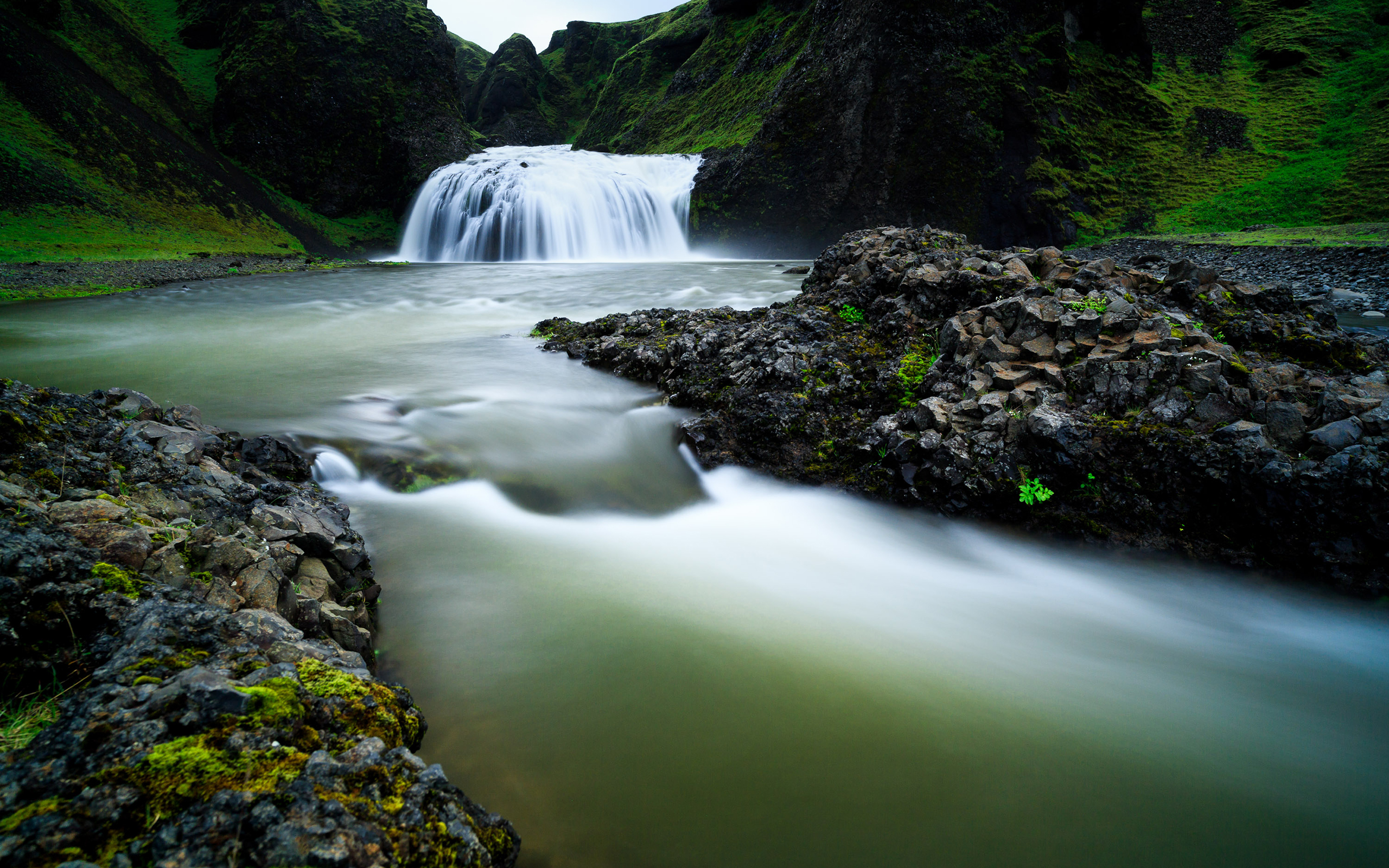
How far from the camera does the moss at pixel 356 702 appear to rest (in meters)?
2.23

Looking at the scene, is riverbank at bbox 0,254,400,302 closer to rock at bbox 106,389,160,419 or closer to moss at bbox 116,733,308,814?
rock at bbox 106,389,160,419

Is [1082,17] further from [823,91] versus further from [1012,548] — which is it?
[1012,548]

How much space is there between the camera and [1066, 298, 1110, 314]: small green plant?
5.48 metres

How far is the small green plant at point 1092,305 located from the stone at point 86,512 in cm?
722

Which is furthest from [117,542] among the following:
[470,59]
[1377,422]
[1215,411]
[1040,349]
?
[470,59]

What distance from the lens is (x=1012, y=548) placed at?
4.84 metres

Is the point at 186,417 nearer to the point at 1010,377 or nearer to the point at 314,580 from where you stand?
the point at 314,580

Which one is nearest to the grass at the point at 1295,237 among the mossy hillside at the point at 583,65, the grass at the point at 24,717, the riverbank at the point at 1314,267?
the riverbank at the point at 1314,267

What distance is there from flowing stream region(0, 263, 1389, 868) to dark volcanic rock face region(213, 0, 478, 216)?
39.1 meters

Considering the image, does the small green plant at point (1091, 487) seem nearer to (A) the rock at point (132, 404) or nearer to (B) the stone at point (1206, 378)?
(B) the stone at point (1206, 378)

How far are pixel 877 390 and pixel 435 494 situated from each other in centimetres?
473

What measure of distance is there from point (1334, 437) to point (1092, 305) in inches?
83.5

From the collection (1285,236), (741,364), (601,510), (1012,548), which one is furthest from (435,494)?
(1285,236)

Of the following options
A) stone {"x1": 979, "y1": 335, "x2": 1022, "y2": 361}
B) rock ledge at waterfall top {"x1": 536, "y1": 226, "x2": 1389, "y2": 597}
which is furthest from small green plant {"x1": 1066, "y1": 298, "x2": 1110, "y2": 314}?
stone {"x1": 979, "y1": 335, "x2": 1022, "y2": 361}
